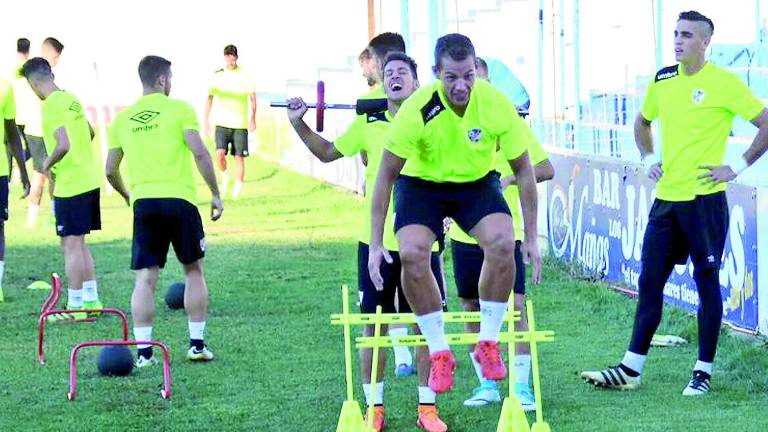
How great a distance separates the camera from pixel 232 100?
78.8ft

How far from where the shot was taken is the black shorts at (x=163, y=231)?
10414 mm

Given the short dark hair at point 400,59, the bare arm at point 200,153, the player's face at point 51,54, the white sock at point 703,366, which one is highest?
the player's face at point 51,54

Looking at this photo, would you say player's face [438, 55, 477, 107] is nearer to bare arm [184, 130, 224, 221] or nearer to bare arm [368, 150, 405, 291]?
bare arm [368, 150, 405, 291]

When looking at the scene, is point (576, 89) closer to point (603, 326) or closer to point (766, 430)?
point (603, 326)

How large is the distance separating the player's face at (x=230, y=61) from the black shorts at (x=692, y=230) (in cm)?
1555

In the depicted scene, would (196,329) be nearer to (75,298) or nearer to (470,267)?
(75,298)

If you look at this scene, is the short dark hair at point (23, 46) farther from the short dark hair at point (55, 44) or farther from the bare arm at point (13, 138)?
the bare arm at point (13, 138)

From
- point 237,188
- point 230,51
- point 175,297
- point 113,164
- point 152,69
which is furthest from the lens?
point 237,188

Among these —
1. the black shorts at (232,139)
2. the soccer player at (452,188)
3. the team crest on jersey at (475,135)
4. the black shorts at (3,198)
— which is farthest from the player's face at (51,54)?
the team crest on jersey at (475,135)

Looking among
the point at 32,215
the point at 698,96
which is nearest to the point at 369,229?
the point at 698,96

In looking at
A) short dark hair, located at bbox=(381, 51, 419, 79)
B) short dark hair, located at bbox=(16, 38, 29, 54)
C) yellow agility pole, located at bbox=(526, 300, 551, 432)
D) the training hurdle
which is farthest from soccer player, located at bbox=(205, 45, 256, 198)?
yellow agility pole, located at bbox=(526, 300, 551, 432)

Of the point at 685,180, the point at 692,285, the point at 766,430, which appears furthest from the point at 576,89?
the point at 766,430

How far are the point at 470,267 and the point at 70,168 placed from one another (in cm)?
495

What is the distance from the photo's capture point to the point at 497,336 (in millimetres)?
7598
